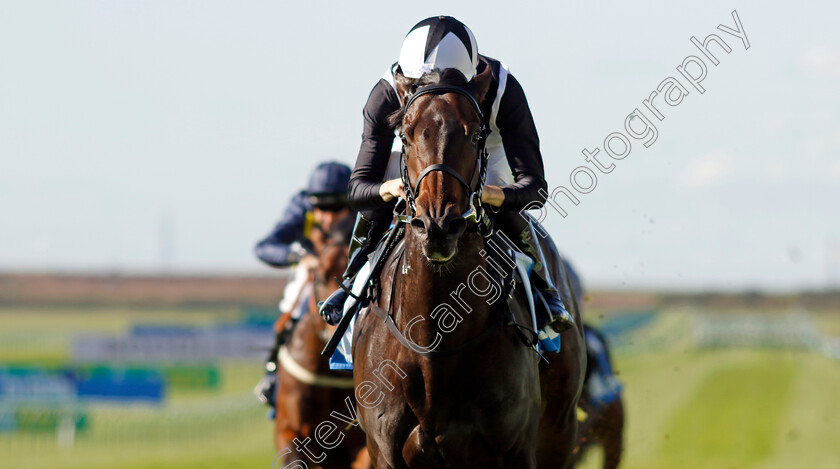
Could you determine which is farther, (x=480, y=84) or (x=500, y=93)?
(x=500, y=93)

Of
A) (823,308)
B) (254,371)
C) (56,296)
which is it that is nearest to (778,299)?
(823,308)

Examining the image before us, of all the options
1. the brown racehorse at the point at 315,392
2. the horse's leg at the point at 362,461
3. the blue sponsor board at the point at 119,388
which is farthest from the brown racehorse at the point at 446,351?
the blue sponsor board at the point at 119,388

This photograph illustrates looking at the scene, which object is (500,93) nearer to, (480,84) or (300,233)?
(480,84)

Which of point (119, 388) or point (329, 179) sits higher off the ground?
point (329, 179)

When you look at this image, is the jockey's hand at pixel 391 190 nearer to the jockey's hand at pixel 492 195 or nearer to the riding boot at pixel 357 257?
the jockey's hand at pixel 492 195

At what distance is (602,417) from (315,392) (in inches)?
88.8

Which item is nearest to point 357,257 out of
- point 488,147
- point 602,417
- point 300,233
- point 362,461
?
point 488,147

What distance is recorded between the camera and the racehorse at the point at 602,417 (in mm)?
7879

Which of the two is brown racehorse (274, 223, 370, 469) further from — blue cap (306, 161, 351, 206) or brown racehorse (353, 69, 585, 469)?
brown racehorse (353, 69, 585, 469)

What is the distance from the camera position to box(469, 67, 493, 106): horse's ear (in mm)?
4685

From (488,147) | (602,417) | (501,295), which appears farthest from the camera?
(602,417)

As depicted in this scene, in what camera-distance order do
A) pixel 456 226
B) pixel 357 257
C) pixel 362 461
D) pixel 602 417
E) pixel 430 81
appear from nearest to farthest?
pixel 456 226 → pixel 430 81 → pixel 357 257 → pixel 362 461 → pixel 602 417

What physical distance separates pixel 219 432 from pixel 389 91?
56.3ft

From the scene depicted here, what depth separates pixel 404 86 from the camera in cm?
470
